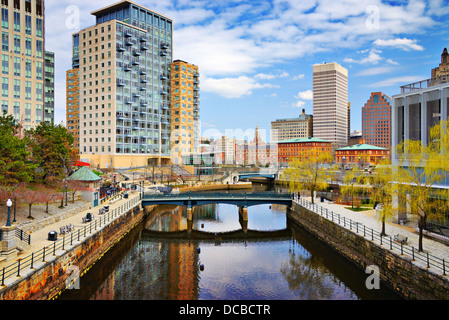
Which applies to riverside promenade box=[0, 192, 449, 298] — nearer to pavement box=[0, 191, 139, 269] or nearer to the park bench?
pavement box=[0, 191, 139, 269]

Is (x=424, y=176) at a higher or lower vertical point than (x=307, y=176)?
higher

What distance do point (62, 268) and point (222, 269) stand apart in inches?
516

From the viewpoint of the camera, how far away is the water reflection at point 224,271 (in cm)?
2309

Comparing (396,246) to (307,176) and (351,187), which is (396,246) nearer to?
(351,187)

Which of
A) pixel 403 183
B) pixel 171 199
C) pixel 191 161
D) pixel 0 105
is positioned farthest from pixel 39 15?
pixel 403 183

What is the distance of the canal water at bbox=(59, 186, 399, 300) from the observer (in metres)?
23.1

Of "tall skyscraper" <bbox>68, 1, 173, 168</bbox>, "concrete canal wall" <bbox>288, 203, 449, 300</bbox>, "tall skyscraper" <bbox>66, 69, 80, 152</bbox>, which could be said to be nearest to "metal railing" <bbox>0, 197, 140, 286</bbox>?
"concrete canal wall" <bbox>288, 203, 449, 300</bbox>

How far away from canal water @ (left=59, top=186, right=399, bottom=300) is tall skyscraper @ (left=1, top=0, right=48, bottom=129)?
57894 mm

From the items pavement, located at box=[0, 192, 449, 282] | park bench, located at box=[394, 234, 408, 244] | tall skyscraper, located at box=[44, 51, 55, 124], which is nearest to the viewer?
pavement, located at box=[0, 192, 449, 282]

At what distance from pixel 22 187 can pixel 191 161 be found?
77.0 m

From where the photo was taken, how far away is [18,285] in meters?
16.7

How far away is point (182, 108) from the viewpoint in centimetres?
10756

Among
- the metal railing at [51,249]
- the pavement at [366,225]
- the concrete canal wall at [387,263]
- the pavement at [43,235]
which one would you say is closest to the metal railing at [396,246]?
the concrete canal wall at [387,263]

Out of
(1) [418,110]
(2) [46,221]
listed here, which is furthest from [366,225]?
(2) [46,221]
